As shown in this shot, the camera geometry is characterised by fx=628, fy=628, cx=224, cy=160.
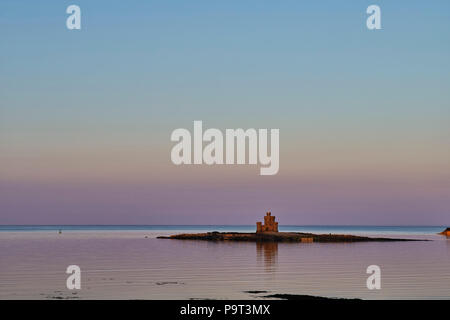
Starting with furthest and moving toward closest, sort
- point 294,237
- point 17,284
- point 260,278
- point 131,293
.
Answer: point 294,237
point 260,278
point 17,284
point 131,293

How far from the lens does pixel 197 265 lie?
5669cm

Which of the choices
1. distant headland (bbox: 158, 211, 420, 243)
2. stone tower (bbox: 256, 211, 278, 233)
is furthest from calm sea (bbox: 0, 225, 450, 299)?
stone tower (bbox: 256, 211, 278, 233)

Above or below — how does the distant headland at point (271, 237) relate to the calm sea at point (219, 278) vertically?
above

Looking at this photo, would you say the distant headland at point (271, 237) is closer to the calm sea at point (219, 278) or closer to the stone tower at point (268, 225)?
the stone tower at point (268, 225)

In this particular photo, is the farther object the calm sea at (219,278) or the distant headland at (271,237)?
the distant headland at (271,237)

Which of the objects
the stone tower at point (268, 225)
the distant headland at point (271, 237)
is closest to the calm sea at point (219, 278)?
the distant headland at point (271, 237)

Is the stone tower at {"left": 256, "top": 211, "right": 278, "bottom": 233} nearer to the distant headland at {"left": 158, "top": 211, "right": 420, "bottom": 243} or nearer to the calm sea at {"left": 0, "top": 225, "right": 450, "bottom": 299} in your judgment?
the distant headland at {"left": 158, "top": 211, "right": 420, "bottom": 243}

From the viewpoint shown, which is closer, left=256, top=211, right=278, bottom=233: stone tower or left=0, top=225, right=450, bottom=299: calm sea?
left=0, top=225, right=450, bottom=299: calm sea

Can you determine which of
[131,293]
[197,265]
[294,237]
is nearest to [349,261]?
[197,265]

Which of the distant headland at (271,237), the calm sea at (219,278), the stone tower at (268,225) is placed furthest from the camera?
the stone tower at (268,225)
